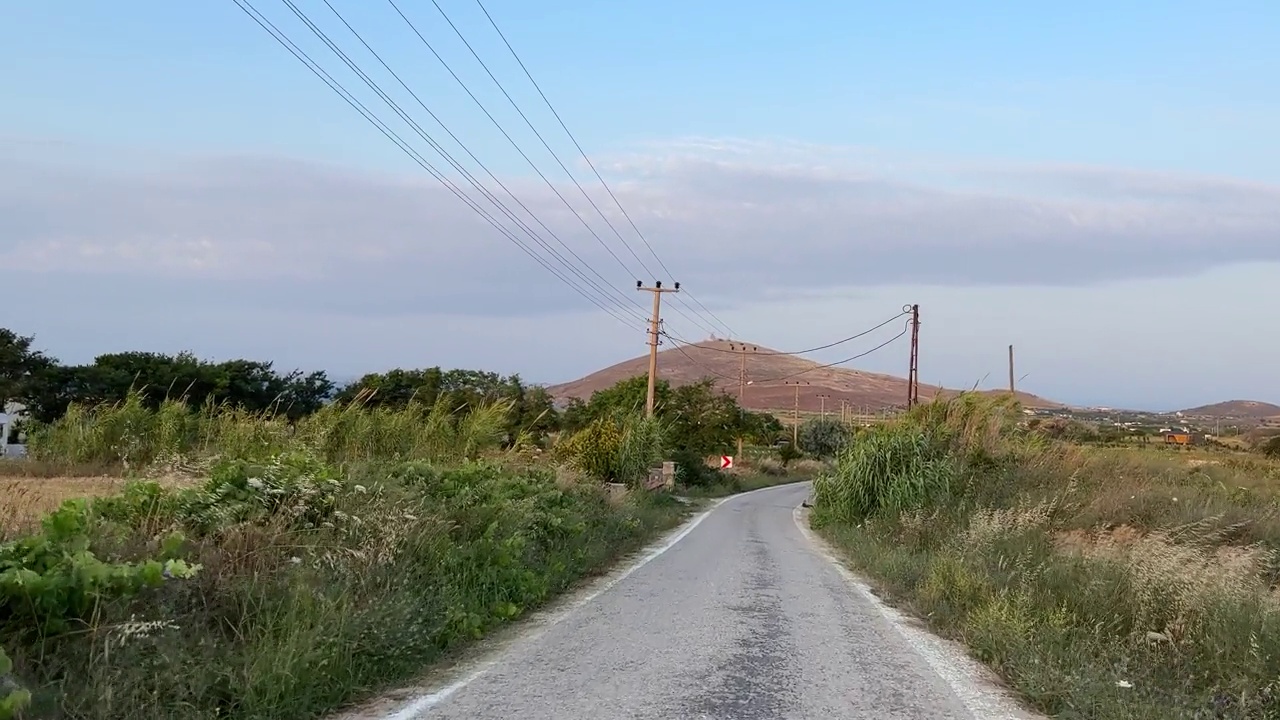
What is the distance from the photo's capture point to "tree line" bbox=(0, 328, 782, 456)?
48156 mm

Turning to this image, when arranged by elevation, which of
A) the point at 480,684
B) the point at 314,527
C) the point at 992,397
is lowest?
the point at 480,684

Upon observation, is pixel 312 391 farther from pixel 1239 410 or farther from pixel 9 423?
pixel 1239 410

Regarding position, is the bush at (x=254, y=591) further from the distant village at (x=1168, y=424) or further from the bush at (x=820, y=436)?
the bush at (x=820, y=436)

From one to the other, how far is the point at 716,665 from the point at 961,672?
209 cm

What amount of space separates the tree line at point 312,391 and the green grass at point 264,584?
764 inches

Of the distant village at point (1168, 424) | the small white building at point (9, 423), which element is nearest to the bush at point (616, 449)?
the distant village at point (1168, 424)

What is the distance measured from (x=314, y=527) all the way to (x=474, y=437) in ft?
37.4

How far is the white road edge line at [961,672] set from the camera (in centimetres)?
715

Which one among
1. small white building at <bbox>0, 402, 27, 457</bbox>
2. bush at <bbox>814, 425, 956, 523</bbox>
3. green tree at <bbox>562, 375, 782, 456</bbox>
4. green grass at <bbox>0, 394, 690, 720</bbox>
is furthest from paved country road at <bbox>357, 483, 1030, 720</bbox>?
green tree at <bbox>562, 375, 782, 456</bbox>

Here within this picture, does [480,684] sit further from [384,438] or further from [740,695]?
[384,438]

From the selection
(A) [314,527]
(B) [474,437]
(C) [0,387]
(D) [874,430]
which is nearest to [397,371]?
(C) [0,387]

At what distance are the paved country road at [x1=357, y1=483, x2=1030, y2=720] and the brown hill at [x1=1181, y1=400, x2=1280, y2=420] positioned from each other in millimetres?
90894

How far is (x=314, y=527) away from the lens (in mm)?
9125

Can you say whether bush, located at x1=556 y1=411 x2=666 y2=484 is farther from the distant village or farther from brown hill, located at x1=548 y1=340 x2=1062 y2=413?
brown hill, located at x1=548 y1=340 x2=1062 y2=413
